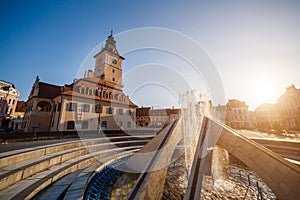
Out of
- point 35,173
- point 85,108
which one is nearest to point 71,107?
point 85,108

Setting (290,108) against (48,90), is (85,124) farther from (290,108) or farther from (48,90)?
(290,108)

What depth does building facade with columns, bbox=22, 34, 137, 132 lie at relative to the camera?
65.6ft

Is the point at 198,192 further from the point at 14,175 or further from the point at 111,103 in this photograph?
the point at 111,103

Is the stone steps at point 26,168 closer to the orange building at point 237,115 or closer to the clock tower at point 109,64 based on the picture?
the clock tower at point 109,64

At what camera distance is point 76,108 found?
20688mm

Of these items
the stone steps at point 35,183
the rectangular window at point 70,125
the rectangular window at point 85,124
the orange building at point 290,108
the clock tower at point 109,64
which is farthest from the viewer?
the clock tower at point 109,64

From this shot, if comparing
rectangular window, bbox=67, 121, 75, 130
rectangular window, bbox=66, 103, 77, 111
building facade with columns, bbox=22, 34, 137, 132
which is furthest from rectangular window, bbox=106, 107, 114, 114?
rectangular window, bbox=67, 121, 75, 130

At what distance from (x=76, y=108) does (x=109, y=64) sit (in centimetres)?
1780

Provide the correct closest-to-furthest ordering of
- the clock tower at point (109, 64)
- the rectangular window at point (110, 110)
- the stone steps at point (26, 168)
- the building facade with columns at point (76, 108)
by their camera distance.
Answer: the stone steps at point (26, 168) → the building facade with columns at point (76, 108) → the rectangular window at point (110, 110) → the clock tower at point (109, 64)

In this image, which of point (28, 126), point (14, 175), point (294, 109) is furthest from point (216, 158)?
point (294, 109)

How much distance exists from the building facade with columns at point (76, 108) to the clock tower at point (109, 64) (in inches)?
267

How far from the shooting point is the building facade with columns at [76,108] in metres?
20.0

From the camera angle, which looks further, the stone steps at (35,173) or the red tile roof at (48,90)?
the red tile roof at (48,90)

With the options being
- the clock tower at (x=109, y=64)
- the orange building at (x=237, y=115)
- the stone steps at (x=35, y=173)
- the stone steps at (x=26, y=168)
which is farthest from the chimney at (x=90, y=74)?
the orange building at (x=237, y=115)
